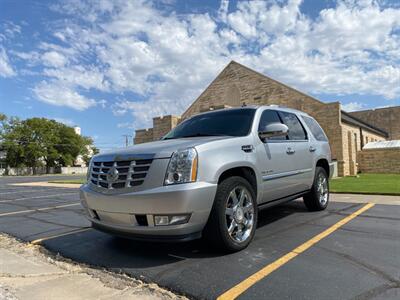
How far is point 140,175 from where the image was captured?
12.6 feet

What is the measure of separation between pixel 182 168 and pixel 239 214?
107 centimetres

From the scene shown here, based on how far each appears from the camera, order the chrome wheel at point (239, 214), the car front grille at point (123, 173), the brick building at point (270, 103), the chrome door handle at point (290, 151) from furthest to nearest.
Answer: the brick building at point (270, 103) → the chrome door handle at point (290, 151) → the chrome wheel at point (239, 214) → the car front grille at point (123, 173)

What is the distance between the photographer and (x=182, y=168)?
12.3ft

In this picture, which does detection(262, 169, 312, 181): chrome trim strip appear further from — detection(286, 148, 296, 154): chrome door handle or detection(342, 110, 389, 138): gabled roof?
detection(342, 110, 389, 138): gabled roof

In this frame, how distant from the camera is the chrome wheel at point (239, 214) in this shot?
419cm

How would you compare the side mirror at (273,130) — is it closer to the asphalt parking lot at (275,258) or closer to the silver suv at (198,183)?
the silver suv at (198,183)

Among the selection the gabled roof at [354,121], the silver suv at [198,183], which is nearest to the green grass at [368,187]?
the silver suv at [198,183]

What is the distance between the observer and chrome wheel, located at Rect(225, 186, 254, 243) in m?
4.19

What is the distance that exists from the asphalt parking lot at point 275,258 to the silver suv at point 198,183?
1.17ft

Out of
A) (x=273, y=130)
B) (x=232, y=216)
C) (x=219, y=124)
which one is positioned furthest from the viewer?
(x=219, y=124)

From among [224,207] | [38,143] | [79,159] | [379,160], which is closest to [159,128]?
[379,160]

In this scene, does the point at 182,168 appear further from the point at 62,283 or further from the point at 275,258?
Result: the point at 62,283

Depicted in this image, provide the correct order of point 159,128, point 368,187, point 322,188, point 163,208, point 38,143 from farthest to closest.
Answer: point 38,143
point 159,128
point 368,187
point 322,188
point 163,208

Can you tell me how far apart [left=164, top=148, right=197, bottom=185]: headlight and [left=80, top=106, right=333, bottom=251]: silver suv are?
0.04 ft
